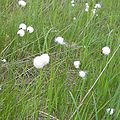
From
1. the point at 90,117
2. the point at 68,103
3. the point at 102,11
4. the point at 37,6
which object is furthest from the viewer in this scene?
the point at 102,11

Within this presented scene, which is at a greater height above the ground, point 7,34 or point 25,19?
point 25,19

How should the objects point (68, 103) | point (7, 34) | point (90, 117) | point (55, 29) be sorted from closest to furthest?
point (90, 117) < point (68, 103) < point (7, 34) < point (55, 29)

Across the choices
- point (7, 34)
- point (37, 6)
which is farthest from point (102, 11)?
point (7, 34)

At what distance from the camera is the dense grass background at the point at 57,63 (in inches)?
53.9

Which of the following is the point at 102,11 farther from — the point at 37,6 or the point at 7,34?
the point at 7,34

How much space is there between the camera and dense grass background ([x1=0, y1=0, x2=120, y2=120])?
4.49 feet

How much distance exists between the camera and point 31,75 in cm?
179

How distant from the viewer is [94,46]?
6.85 ft

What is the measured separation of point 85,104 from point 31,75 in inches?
18.6

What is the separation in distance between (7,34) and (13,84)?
59 centimetres

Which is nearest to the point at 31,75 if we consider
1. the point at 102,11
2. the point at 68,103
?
the point at 68,103

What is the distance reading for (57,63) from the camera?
1637mm

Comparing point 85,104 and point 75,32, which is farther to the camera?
point 75,32

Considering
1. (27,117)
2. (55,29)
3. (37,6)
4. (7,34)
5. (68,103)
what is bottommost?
Answer: (27,117)
